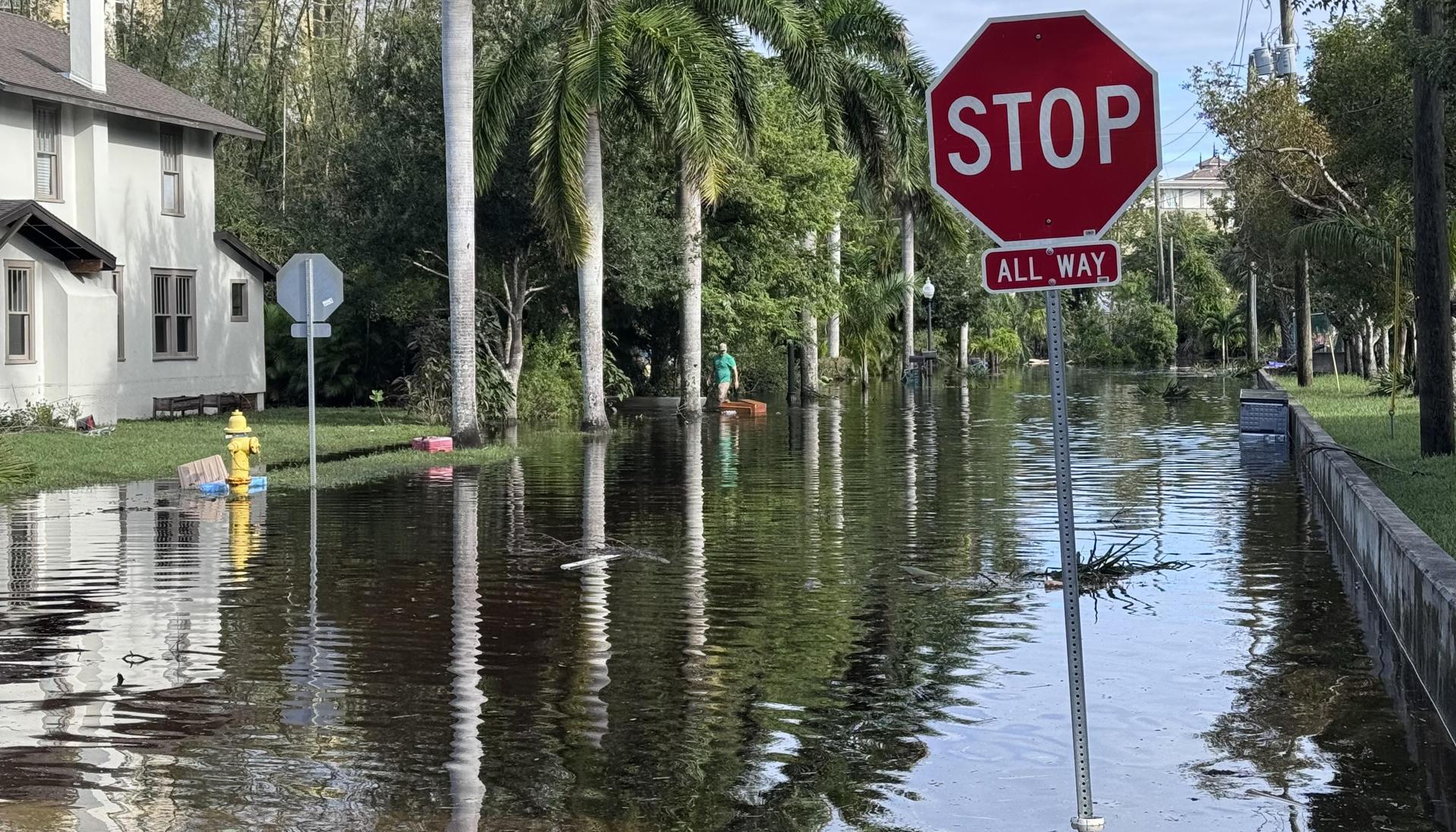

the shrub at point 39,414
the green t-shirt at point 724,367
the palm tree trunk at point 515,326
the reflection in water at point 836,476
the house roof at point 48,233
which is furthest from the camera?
the green t-shirt at point 724,367

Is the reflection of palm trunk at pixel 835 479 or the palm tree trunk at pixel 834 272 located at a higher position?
the palm tree trunk at pixel 834 272

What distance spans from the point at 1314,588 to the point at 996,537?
3.62 m

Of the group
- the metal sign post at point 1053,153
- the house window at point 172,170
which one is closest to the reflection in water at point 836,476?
the metal sign post at point 1053,153

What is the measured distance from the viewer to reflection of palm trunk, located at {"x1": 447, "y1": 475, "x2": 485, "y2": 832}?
7289 millimetres

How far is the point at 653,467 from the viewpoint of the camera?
24641 millimetres

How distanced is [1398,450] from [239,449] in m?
13.3

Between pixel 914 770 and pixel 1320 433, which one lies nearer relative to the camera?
pixel 914 770

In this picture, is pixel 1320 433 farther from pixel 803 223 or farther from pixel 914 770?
pixel 803 223

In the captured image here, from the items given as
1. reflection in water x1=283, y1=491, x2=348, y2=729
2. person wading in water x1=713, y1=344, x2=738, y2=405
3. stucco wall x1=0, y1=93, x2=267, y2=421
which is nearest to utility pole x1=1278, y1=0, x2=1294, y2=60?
person wading in water x1=713, y1=344, x2=738, y2=405

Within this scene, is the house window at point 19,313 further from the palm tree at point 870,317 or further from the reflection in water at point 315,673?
the palm tree at point 870,317

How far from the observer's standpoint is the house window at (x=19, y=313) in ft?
103

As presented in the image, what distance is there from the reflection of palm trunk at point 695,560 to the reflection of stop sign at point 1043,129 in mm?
4385

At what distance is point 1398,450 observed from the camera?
70.8ft

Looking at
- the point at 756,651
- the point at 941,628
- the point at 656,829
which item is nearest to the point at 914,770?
the point at 656,829
